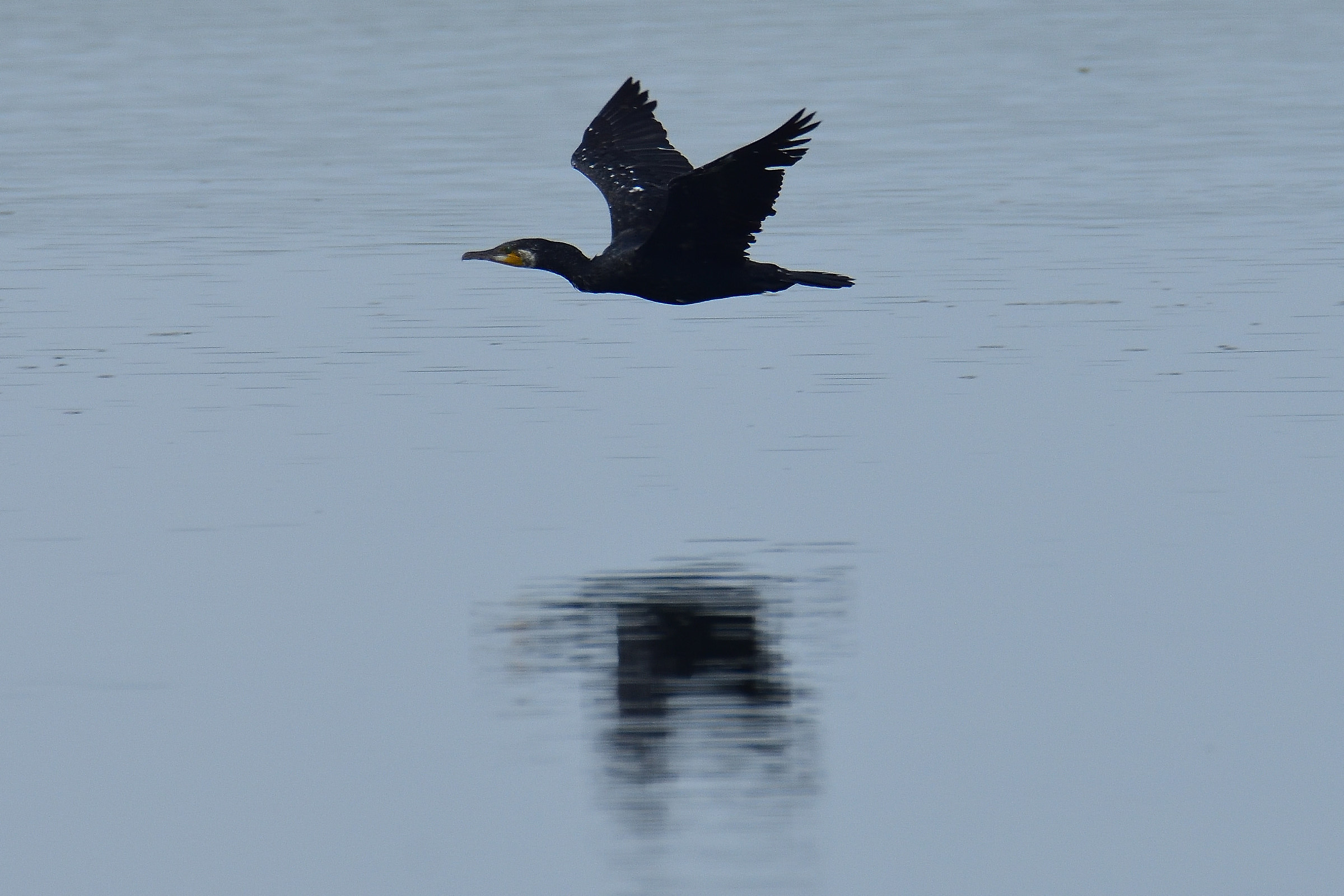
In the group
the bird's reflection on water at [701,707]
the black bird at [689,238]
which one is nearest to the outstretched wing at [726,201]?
the black bird at [689,238]

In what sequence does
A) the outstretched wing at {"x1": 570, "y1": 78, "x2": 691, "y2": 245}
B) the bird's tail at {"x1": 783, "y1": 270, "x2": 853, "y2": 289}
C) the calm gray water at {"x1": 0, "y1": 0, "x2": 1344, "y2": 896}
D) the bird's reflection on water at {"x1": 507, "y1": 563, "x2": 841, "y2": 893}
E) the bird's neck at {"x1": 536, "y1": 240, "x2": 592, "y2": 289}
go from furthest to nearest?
the outstretched wing at {"x1": 570, "y1": 78, "x2": 691, "y2": 245} → the bird's neck at {"x1": 536, "y1": 240, "x2": 592, "y2": 289} → the bird's tail at {"x1": 783, "y1": 270, "x2": 853, "y2": 289} → the calm gray water at {"x1": 0, "y1": 0, "x2": 1344, "y2": 896} → the bird's reflection on water at {"x1": 507, "y1": 563, "x2": 841, "y2": 893}

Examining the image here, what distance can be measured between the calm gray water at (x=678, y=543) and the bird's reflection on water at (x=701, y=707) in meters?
0.02

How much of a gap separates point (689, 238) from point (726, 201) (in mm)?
416

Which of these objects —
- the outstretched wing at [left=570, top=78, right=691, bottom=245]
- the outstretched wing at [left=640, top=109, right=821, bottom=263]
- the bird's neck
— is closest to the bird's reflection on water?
the outstretched wing at [left=640, top=109, right=821, bottom=263]

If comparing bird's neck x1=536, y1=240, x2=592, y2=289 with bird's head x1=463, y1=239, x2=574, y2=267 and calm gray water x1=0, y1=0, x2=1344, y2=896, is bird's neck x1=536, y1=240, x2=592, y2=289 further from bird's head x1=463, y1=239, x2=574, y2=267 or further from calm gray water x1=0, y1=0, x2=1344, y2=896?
calm gray water x1=0, y1=0, x2=1344, y2=896

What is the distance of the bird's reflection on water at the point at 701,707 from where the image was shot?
19.5 ft

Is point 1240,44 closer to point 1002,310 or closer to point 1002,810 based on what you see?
point 1002,310

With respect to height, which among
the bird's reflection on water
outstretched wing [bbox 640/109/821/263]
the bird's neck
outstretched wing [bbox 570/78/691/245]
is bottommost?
the bird's reflection on water

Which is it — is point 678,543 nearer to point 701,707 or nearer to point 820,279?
point 701,707

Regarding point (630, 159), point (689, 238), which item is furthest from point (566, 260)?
point (630, 159)

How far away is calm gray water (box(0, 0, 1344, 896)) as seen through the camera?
20.3ft

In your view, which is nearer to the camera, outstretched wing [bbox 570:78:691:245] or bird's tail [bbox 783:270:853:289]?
bird's tail [bbox 783:270:853:289]

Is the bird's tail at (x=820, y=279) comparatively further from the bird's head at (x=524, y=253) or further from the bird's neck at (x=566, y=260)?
the bird's head at (x=524, y=253)

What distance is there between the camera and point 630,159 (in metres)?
12.9
